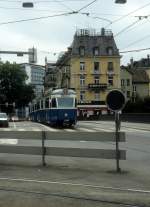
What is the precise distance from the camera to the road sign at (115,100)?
1611 cm

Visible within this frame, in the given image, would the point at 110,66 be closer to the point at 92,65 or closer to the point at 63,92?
the point at 92,65

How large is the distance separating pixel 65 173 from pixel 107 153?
149cm

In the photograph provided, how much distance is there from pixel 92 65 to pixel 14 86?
19011 mm

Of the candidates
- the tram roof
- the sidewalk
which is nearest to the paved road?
the sidewalk

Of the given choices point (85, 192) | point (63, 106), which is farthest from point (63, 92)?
point (85, 192)

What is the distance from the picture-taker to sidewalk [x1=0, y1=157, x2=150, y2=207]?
431 inches

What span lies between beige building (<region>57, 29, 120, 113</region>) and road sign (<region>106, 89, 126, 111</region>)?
104761 mm

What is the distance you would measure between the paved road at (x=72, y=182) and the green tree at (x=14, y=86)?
11030 cm

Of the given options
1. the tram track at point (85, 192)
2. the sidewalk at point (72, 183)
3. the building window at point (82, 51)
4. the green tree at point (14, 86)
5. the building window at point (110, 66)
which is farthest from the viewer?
the green tree at point (14, 86)

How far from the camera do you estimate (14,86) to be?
130125 millimetres

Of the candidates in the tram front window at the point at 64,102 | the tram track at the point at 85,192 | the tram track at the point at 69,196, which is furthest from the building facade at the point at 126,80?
the tram track at the point at 69,196

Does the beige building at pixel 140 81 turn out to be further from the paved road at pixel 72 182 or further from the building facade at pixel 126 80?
the paved road at pixel 72 182

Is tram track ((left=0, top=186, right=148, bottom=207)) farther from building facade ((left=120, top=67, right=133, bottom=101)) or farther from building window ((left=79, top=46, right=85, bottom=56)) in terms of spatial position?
building facade ((left=120, top=67, right=133, bottom=101))

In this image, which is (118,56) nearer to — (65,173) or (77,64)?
(77,64)
